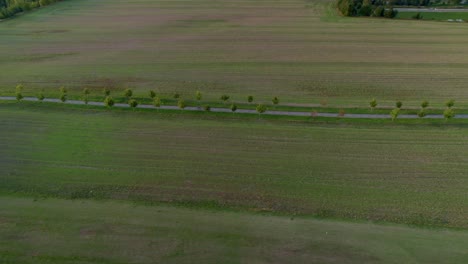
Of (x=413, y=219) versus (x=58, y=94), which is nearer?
(x=413, y=219)

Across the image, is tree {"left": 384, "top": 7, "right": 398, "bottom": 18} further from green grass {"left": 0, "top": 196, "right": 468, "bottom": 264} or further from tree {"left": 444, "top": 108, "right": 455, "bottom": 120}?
green grass {"left": 0, "top": 196, "right": 468, "bottom": 264}

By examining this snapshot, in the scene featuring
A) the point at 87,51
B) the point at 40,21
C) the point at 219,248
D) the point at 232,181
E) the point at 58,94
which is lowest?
the point at 219,248

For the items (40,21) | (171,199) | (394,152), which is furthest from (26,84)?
(394,152)

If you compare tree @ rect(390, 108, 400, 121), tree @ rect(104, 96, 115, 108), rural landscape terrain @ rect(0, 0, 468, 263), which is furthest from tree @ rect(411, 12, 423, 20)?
tree @ rect(104, 96, 115, 108)

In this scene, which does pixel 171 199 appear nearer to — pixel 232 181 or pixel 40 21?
pixel 232 181

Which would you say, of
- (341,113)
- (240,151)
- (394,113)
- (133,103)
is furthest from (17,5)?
(394,113)

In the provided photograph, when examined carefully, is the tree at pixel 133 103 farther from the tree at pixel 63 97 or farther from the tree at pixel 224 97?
the tree at pixel 224 97

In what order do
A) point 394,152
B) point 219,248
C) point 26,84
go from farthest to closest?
point 26,84
point 394,152
point 219,248
